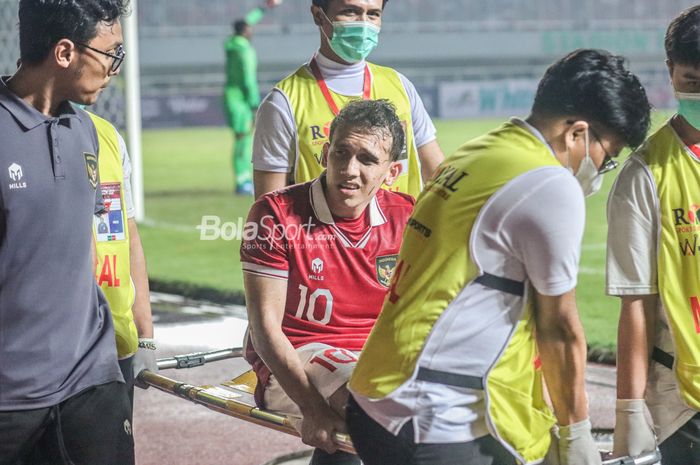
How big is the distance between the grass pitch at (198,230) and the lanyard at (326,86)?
42.2 inches

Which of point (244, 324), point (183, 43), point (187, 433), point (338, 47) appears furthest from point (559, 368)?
point (183, 43)

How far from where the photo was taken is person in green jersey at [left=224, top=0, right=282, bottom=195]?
48.5 ft

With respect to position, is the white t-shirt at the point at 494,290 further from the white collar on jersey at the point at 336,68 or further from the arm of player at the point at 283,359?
the white collar on jersey at the point at 336,68

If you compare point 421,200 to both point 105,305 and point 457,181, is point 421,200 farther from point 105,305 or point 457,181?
point 105,305

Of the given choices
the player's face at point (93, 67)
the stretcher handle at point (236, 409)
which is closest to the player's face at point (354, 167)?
the stretcher handle at point (236, 409)

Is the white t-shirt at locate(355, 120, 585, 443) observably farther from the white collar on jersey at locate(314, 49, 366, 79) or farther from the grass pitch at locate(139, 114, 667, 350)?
the white collar on jersey at locate(314, 49, 366, 79)

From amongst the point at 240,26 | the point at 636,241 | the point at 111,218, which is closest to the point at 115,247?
the point at 111,218

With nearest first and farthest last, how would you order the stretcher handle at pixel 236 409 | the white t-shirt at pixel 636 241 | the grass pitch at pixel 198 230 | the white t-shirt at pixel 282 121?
the white t-shirt at pixel 636 241 < the stretcher handle at pixel 236 409 < the white t-shirt at pixel 282 121 < the grass pitch at pixel 198 230

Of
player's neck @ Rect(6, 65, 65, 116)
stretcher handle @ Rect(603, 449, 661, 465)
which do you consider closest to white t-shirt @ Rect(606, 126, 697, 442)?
stretcher handle @ Rect(603, 449, 661, 465)

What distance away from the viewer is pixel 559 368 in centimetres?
246

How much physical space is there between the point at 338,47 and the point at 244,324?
3.80 metres

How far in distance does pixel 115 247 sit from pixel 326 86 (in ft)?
3.28

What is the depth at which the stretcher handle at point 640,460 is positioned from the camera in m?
2.76

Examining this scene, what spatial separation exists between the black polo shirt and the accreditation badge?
115 cm
